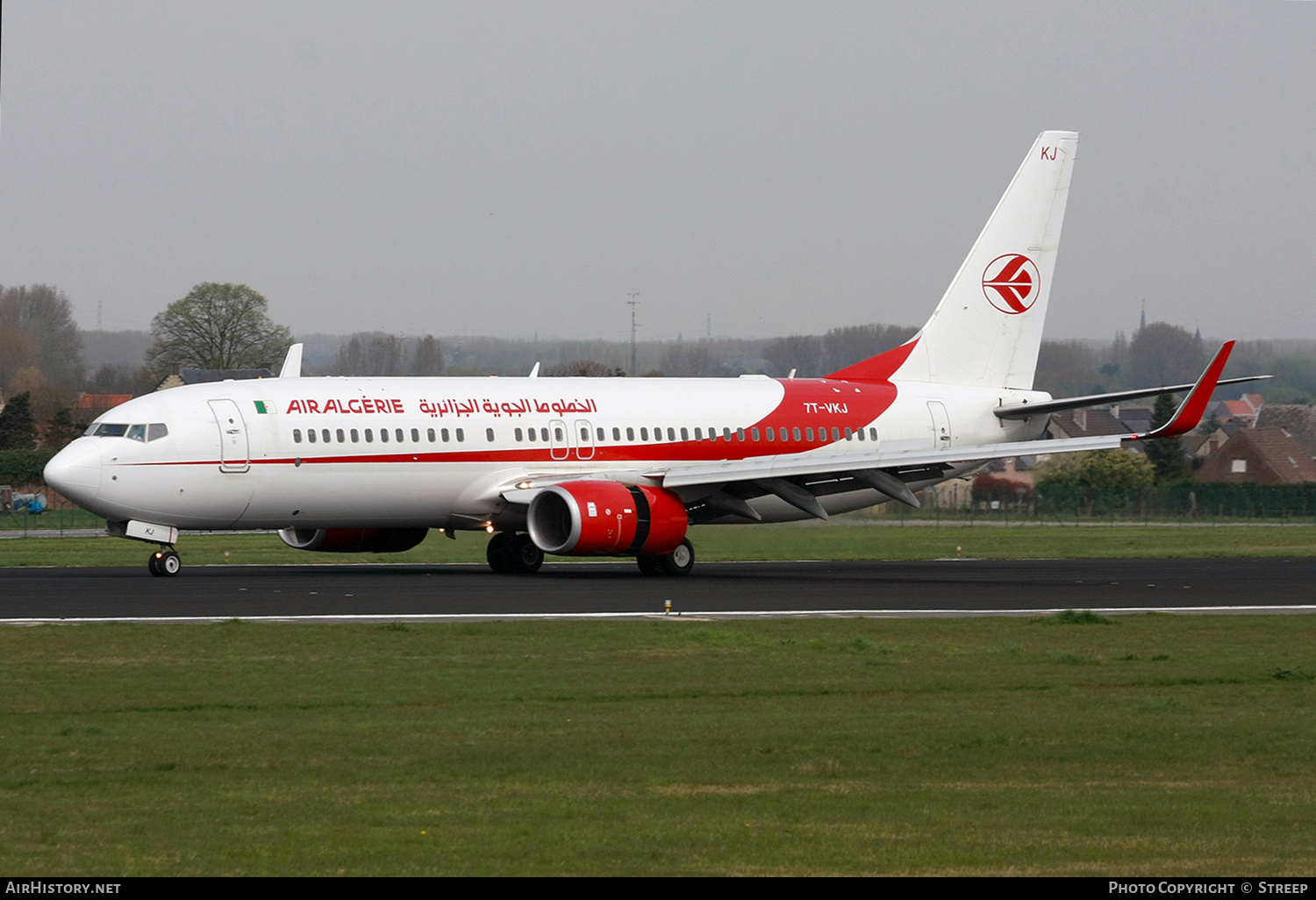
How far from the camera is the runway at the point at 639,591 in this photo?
23.8 meters

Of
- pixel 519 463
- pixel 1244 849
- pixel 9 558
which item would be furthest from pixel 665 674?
pixel 9 558

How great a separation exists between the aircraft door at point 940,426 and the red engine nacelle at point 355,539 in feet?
38.3

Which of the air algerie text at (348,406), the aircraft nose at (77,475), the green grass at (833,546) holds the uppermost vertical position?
the air algerie text at (348,406)

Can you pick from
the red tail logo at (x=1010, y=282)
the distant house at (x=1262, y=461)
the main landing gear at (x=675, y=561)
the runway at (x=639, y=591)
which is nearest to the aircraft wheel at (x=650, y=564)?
the main landing gear at (x=675, y=561)

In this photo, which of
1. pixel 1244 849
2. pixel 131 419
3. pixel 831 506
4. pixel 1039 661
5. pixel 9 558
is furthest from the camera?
pixel 9 558

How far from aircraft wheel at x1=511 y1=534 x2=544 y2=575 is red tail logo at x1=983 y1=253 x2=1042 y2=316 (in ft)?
44.0

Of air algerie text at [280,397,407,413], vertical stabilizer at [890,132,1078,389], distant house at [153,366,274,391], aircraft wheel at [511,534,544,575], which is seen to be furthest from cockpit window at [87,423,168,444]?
distant house at [153,366,274,391]

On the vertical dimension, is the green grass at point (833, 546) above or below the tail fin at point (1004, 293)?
below

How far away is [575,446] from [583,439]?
11.0 inches

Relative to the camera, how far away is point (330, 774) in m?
11.5

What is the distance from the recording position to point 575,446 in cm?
3400

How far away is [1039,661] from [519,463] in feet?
54.6

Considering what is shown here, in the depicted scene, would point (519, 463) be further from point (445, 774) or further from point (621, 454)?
point (445, 774)

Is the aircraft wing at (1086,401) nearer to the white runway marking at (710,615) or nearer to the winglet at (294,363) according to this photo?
the white runway marking at (710,615)
